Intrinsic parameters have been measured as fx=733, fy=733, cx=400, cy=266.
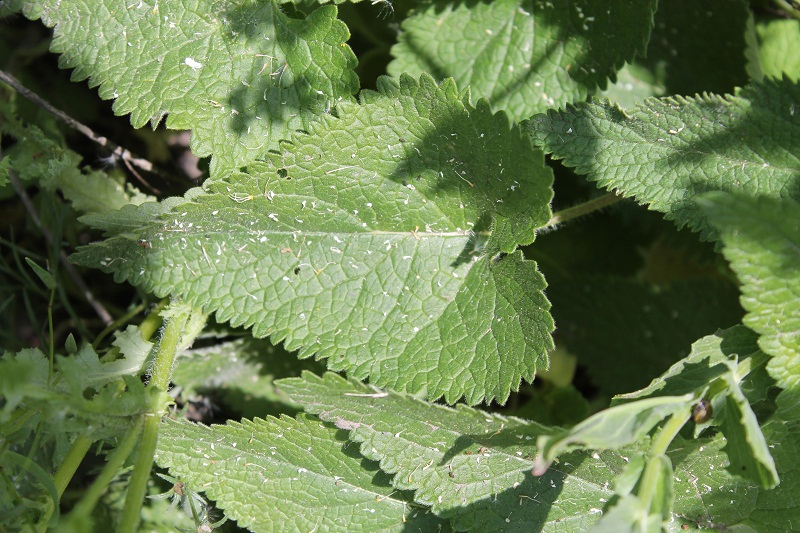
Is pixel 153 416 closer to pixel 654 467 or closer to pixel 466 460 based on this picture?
pixel 466 460

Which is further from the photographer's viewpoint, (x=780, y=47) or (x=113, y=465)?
(x=780, y=47)

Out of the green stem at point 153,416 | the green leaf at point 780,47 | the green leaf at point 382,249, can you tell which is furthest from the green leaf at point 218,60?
the green leaf at point 780,47

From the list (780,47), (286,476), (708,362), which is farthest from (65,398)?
(780,47)

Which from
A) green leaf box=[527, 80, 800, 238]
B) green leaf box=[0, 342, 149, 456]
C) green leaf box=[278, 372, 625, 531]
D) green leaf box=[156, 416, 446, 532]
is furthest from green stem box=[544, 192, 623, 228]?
green leaf box=[0, 342, 149, 456]

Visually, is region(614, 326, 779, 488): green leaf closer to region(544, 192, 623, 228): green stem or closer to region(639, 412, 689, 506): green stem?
region(639, 412, 689, 506): green stem

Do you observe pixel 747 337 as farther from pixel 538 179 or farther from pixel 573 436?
pixel 573 436

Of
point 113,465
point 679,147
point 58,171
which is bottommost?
point 113,465

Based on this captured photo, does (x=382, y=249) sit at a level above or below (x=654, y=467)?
above

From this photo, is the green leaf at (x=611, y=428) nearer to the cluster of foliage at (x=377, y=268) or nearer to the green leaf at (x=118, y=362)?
the cluster of foliage at (x=377, y=268)
